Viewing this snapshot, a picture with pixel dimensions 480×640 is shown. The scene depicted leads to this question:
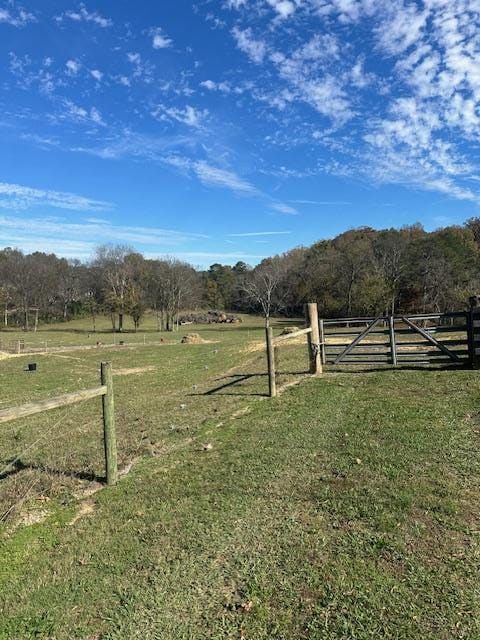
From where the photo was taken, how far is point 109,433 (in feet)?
19.1

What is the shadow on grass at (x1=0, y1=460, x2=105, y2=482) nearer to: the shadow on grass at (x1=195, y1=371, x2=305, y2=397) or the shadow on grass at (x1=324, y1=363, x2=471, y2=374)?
the shadow on grass at (x1=195, y1=371, x2=305, y2=397)

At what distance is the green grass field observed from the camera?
3.15 metres

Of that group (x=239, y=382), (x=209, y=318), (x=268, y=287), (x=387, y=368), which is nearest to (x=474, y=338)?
(x=387, y=368)

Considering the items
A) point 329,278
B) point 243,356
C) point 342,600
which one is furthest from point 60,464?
point 329,278

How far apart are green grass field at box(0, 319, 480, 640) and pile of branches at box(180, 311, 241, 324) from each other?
73.0m

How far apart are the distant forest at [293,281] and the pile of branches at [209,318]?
530 centimetres

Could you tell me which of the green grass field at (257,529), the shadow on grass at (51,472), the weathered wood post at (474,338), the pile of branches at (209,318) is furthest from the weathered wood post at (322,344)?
the pile of branches at (209,318)

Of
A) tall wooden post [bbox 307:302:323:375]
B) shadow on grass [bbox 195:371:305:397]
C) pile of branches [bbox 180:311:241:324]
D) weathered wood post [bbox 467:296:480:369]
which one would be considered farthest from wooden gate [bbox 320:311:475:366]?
pile of branches [bbox 180:311:241:324]

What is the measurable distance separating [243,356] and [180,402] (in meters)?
11.5

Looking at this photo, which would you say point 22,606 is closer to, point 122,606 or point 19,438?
point 122,606

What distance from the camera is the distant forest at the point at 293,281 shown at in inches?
2234

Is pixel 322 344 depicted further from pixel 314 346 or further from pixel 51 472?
pixel 51 472

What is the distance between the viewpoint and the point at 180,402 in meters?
11.4

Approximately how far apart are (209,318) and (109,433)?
78.3 m
